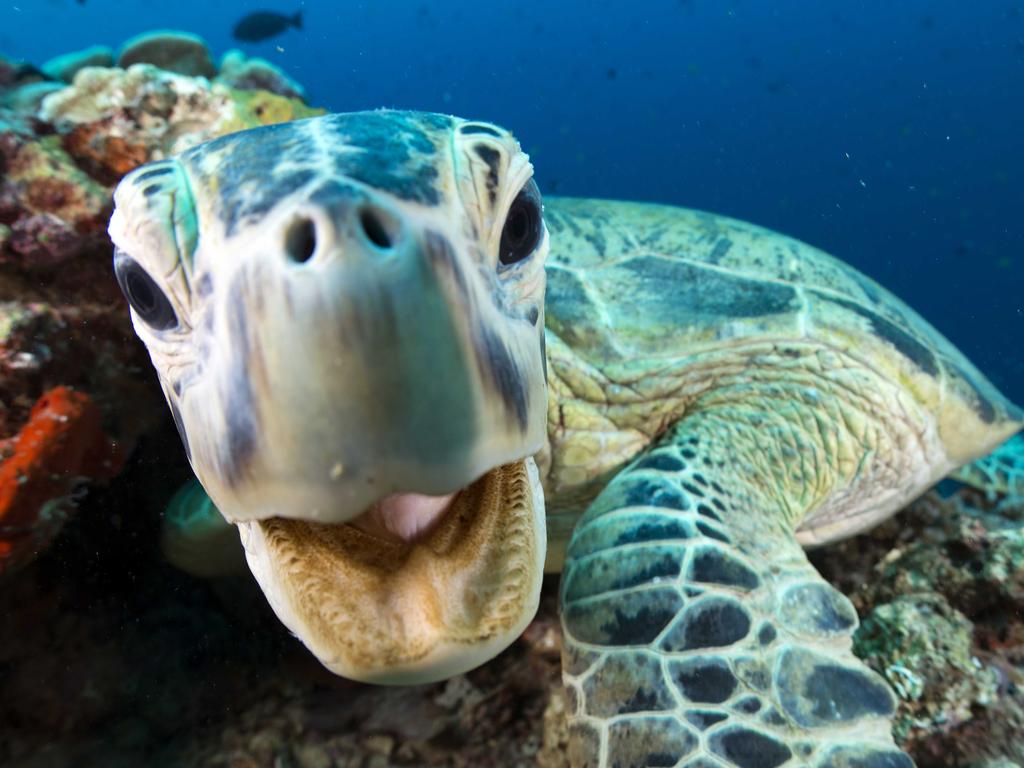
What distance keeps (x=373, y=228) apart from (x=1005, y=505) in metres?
3.53

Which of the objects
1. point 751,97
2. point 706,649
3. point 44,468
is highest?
point 706,649

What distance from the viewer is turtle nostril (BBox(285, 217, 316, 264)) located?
2.70ft

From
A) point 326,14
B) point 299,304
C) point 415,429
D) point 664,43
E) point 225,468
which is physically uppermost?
point 299,304

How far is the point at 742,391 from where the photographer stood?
2.48m

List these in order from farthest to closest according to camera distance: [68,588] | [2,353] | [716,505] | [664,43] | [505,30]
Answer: [505,30] < [664,43] < [68,588] < [2,353] < [716,505]

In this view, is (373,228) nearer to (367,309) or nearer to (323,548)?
(367,309)

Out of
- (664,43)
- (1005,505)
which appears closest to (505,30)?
(664,43)

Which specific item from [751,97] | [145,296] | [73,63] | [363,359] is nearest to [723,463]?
[363,359]

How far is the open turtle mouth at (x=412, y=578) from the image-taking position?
3.78 ft

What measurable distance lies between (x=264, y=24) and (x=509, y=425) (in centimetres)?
1052

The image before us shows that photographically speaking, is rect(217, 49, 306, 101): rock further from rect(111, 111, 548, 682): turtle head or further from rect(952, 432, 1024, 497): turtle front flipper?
rect(952, 432, 1024, 497): turtle front flipper

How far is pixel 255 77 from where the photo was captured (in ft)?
10.5

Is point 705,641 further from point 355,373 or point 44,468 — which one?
point 44,468

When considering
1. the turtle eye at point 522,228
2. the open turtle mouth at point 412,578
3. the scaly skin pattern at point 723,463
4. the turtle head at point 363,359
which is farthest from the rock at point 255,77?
the open turtle mouth at point 412,578
